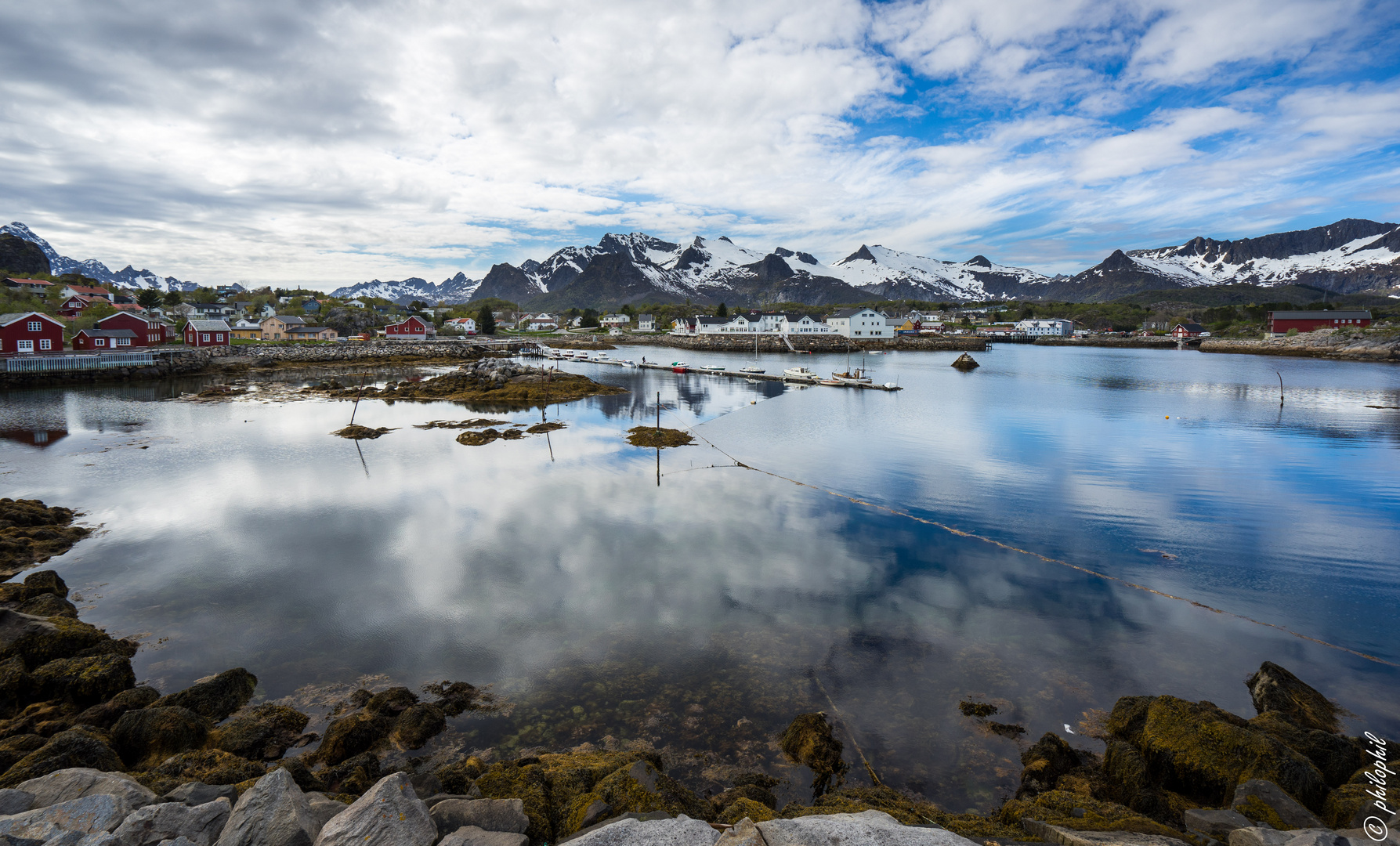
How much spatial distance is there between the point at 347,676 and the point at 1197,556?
17744mm

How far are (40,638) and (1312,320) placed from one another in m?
137

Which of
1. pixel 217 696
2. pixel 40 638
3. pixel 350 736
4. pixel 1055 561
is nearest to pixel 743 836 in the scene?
pixel 350 736

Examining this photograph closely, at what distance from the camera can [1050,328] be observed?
452 feet

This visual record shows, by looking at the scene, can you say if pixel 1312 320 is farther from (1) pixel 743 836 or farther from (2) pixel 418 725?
(2) pixel 418 725

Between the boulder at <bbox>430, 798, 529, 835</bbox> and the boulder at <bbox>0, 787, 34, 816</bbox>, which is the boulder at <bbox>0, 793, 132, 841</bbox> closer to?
the boulder at <bbox>0, 787, 34, 816</bbox>

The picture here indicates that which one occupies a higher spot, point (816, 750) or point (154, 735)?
point (154, 735)

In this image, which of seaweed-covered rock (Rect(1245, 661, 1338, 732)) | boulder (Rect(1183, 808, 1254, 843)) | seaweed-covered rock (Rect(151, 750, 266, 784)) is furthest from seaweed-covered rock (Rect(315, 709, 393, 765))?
seaweed-covered rock (Rect(1245, 661, 1338, 732))

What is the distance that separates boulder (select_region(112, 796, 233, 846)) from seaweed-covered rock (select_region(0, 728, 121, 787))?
2063 millimetres

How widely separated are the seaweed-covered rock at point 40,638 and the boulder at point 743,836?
10184 millimetres

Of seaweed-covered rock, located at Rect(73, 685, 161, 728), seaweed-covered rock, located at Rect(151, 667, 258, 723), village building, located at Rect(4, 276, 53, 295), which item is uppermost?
village building, located at Rect(4, 276, 53, 295)

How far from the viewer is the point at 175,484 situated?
1861 cm

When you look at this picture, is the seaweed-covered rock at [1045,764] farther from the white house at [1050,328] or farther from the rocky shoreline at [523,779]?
the white house at [1050,328]

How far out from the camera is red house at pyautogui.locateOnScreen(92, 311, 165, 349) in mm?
56594

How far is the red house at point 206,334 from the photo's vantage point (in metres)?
65.7
